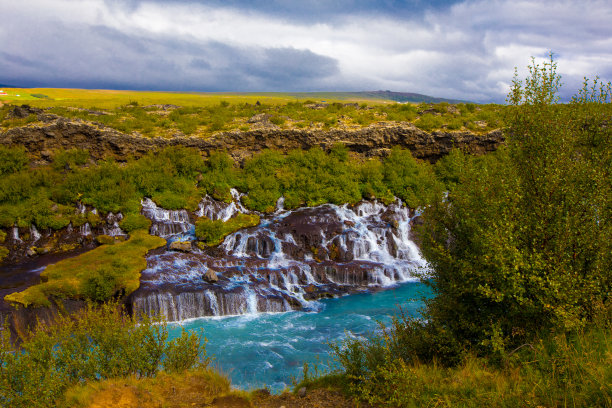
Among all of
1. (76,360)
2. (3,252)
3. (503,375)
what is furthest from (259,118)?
(503,375)

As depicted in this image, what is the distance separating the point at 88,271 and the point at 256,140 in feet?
65.7

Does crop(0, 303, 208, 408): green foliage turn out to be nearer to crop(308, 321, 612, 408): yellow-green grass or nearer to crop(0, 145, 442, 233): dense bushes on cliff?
crop(308, 321, 612, 408): yellow-green grass

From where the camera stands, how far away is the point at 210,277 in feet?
66.8

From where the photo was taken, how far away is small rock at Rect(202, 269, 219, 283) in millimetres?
20312

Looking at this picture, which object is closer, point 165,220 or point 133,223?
point 133,223

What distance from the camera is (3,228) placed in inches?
921

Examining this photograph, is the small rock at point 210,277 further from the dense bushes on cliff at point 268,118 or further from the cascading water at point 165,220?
the dense bushes on cliff at point 268,118

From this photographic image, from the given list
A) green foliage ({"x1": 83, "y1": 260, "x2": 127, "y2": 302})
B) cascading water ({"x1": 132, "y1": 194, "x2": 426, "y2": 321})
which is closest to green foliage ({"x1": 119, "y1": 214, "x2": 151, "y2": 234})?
cascading water ({"x1": 132, "y1": 194, "x2": 426, "y2": 321})

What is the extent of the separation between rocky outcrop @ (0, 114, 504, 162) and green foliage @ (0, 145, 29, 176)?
1.05m

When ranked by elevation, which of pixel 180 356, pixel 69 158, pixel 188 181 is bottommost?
pixel 180 356

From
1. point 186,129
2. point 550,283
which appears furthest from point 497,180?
point 186,129

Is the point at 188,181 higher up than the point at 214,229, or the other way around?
the point at 188,181

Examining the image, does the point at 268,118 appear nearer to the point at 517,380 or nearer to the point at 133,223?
the point at 133,223

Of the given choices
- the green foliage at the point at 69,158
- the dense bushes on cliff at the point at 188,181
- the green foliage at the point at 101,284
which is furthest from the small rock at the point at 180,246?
the green foliage at the point at 69,158
